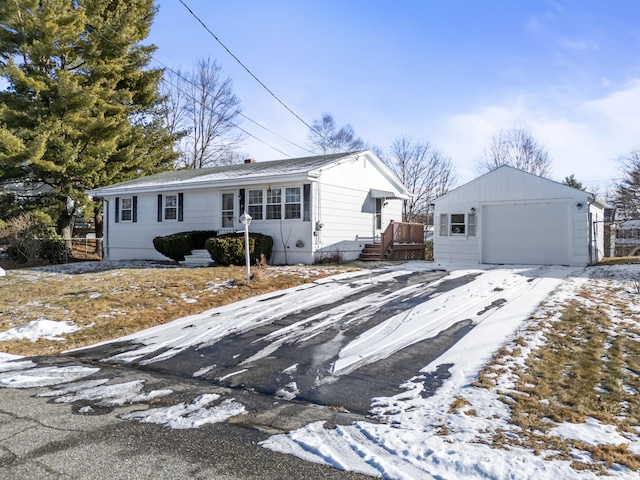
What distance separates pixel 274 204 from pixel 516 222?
8116 millimetres

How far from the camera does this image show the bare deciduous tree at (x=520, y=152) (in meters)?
35.6

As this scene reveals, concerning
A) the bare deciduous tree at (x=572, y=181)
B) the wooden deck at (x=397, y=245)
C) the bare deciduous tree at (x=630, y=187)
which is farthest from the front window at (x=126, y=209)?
the bare deciduous tree at (x=572, y=181)

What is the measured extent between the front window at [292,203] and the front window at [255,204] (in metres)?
1.08

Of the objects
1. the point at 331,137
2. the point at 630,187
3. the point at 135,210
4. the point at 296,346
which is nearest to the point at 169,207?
the point at 135,210

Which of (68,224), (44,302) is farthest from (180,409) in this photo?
(68,224)

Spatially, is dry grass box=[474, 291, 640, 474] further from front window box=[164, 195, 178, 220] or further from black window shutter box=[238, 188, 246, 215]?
front window box=[164, 195, 178, 220]

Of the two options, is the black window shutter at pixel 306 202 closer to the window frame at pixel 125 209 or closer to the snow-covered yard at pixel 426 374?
the snow-covered yard at pixel 426 374

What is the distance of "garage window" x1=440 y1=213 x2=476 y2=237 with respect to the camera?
15211 millimetres

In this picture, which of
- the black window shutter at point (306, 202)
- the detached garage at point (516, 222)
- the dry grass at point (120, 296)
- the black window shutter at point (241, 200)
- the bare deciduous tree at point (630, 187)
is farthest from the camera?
the bare deciduous tree at point (630, 187)

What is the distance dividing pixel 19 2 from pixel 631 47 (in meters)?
24.1

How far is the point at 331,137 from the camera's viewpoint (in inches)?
1518

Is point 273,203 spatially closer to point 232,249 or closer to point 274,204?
point 274,204

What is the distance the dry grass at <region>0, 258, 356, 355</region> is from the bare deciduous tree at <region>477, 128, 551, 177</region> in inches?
1101

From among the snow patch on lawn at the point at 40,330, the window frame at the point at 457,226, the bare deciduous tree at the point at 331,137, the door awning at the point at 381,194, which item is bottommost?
the snow patch on lawn at the point at 40,330
